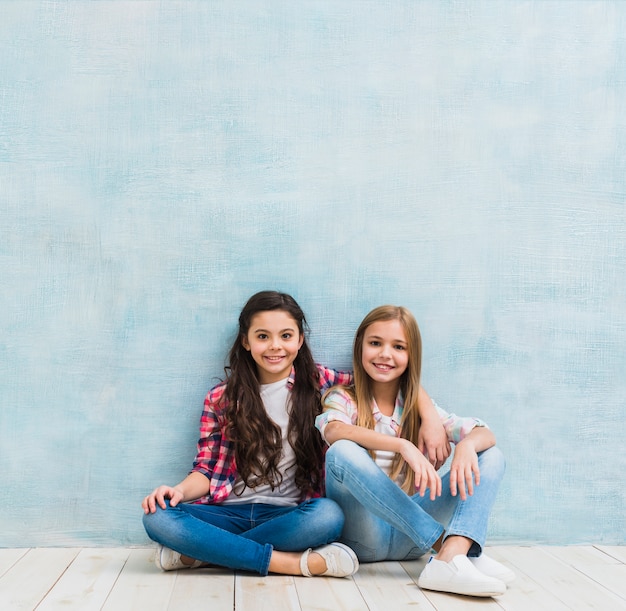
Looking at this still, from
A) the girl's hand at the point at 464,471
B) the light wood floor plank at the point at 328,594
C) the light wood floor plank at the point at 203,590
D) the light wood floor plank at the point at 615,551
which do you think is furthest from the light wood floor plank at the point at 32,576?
the light wood floor plank at the point at 615,551

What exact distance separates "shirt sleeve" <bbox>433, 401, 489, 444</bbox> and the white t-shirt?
1.19 ft

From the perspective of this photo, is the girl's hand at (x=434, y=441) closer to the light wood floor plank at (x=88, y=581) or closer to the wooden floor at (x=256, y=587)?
the wooden floor at (x=256, y=587)

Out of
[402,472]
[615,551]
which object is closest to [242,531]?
[402,472]

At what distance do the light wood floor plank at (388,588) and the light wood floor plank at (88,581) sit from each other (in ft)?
1.65

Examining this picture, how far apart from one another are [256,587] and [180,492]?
0.92 feet

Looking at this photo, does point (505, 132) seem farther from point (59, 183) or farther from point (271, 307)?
point (59, 183)

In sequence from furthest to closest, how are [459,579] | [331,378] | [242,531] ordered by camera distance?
[331,378] → [242,531] → [459,579]

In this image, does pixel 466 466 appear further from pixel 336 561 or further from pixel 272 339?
pixel 272 339

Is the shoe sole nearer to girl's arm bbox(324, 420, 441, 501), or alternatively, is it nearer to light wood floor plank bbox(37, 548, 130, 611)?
girl's arm bbox(324, 420, 441, 501)

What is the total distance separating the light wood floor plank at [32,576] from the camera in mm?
1462

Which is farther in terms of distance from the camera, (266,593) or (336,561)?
(336,561)

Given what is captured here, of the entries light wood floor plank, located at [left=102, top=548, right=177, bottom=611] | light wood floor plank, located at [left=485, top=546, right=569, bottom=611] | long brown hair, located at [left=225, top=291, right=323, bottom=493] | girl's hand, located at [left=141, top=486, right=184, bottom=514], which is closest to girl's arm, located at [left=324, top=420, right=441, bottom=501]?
long brown hair, located at [left=225, top=291, right=323, bottom=493]

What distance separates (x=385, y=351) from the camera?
179cm

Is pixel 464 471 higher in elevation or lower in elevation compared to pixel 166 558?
higher
